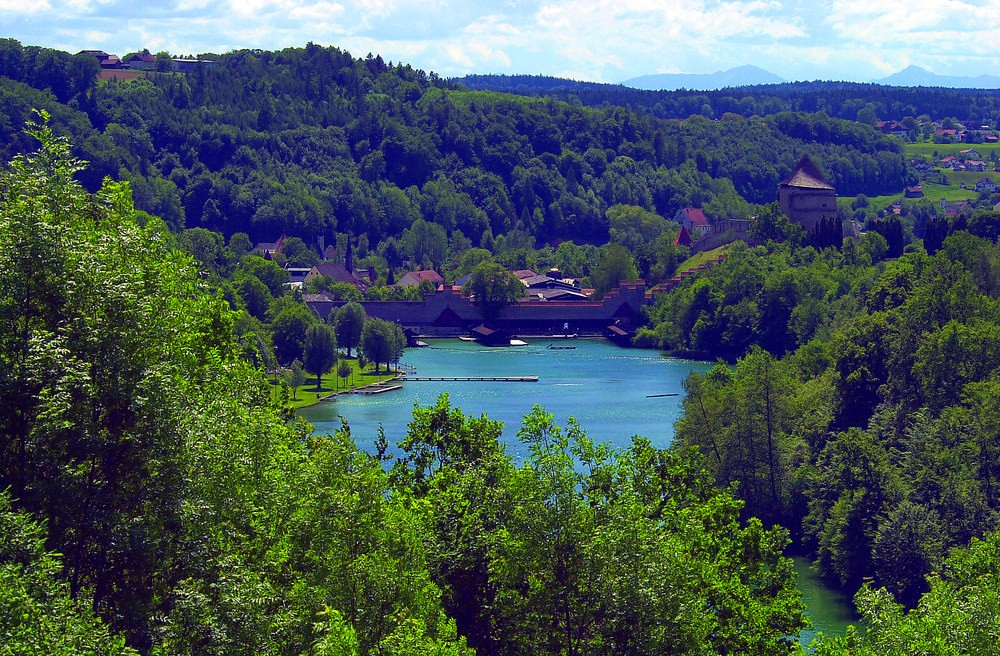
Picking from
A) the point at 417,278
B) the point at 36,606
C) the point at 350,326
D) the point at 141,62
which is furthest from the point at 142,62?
the point at 36,606

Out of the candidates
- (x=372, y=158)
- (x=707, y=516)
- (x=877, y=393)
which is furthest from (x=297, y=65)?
(x=707, y=516)

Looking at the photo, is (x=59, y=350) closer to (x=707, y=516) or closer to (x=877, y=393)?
(x=707, y=516)

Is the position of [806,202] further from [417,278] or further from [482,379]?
[482,379]

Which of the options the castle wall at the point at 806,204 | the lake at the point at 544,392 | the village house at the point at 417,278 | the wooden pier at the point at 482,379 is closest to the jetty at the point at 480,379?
the wooden pier at the point at 482,379

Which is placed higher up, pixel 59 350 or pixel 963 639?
pixel 59 350

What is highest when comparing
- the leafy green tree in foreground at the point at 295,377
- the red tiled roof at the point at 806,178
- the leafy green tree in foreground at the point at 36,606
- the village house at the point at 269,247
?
the leafy green tree in foreground at the point at 36,606

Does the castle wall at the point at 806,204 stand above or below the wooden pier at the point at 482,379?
above

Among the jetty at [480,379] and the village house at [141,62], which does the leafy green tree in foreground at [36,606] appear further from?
the village house at [141,62]
